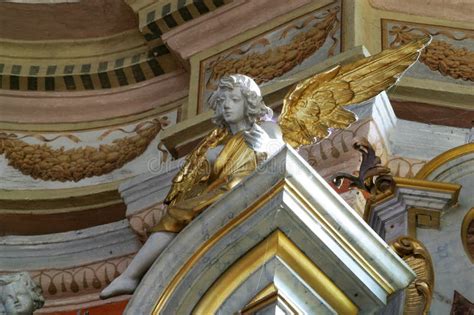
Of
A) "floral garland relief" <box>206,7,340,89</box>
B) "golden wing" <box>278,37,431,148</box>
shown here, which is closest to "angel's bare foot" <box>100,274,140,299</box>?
"golden wing" <box>278,37,431,148</box>

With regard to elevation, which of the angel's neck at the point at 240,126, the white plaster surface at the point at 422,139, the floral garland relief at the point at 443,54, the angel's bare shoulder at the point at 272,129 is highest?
the floral garland relief at the point at 443,54

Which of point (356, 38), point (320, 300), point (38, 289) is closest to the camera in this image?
point (320, 300)

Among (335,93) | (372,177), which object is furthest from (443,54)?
(372,177)

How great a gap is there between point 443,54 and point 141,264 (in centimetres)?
273

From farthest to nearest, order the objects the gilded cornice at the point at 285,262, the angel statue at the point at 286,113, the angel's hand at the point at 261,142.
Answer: the angel statue at the point at 286,113, the angel's hand at the point at 261,142, the gilded cornice at the point at 285,262

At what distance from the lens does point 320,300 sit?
20.5 feet

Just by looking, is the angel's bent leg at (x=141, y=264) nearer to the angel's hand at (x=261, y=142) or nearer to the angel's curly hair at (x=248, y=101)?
the angel's hand at (x=261, y=142)

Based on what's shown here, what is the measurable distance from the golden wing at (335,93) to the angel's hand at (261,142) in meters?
0.25

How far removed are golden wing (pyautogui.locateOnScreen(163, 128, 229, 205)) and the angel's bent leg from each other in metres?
0.28

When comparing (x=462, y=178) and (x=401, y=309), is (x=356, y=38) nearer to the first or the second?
(x=462, y=178)

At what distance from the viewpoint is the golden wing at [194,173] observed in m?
7.16

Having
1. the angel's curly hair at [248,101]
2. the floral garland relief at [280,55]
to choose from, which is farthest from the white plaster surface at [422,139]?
the angel's curly hair at [248,101]

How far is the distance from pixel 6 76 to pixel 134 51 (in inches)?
26.9

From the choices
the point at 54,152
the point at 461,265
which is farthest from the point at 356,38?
the point at 461,265
